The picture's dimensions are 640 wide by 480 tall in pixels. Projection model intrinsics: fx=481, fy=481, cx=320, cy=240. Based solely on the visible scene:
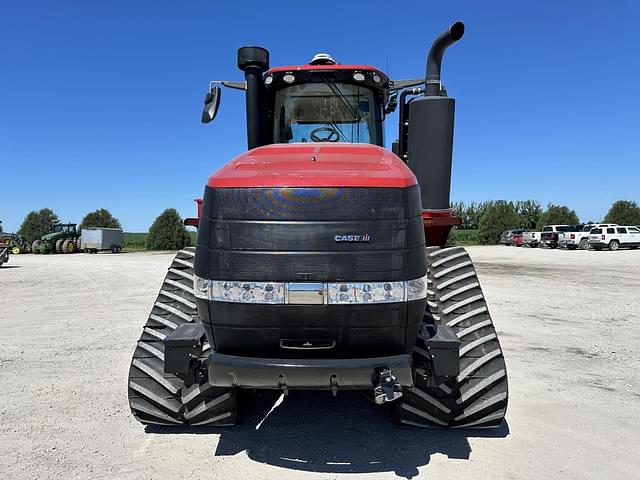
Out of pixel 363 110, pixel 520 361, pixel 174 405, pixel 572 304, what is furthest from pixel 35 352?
pixel 572 304

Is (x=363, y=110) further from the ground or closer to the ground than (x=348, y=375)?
further from the ground

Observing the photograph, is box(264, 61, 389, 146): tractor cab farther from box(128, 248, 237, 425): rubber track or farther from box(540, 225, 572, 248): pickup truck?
box(540, 225, 572, 248): pickup truck

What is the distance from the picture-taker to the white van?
3144 centimetres

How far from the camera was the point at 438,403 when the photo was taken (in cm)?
319

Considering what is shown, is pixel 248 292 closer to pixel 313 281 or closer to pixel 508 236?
pixel 313 281

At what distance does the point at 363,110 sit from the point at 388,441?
8.61 ft

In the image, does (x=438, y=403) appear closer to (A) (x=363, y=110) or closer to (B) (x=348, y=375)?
(B) (x=348, y=375)

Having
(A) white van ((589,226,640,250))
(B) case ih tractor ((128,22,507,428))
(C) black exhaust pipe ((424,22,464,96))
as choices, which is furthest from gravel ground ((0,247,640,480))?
(A) white van ((589,226,640,250))

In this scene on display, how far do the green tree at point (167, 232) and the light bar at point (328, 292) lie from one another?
119ft

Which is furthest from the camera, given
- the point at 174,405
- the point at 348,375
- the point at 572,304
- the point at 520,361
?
the point at 572,304

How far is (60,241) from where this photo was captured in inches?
1382

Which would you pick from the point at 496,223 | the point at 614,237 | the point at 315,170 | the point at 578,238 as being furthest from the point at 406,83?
the point at 496,223

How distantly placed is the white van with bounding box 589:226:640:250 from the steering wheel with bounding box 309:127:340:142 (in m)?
32.9

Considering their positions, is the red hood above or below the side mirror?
below
